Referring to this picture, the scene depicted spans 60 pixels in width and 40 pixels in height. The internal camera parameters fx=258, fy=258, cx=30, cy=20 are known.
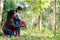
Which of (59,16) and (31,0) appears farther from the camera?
(59,16)

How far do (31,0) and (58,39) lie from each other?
47.2ft

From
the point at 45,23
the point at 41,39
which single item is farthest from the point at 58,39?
the point at 45,23

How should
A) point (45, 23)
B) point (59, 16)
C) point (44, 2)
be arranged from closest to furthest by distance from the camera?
point (44, 2), point (59, 16), point (45, 23)

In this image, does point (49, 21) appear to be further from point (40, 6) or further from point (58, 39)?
point (58, 39)

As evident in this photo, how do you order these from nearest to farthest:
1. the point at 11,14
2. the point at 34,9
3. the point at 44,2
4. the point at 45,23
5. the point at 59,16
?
the point at 11,14, the point at 44,2, the point at 34,9, the point at 59,16, the point at 45,23

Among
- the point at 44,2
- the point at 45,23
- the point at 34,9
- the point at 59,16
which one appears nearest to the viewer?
the point at 44,2

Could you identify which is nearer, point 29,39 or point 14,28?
point 29,39

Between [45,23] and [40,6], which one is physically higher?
[40,6]

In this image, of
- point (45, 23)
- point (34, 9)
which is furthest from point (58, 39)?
point (45, 23)

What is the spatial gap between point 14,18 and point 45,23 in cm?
3554

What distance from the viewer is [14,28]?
9.99 meters

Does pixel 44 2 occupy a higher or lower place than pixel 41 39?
higher

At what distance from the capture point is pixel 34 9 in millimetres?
23375

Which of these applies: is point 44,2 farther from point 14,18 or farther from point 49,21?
point 49,21
